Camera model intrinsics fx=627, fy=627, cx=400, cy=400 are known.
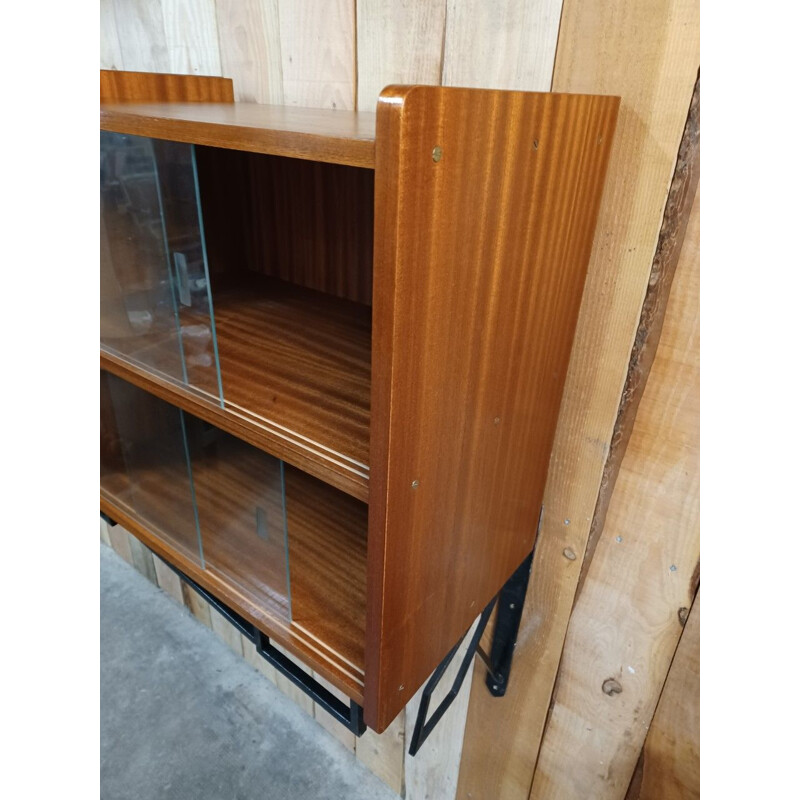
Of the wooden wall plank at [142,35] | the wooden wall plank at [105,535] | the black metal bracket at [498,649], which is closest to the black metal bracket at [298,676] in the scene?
the black metal bracket at [498,649]

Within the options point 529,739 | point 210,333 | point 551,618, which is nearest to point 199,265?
point 210,333

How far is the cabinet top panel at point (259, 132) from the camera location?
45cm

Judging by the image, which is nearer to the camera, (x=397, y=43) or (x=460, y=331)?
(x=460, y=331)

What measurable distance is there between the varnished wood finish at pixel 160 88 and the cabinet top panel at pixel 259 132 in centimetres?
7

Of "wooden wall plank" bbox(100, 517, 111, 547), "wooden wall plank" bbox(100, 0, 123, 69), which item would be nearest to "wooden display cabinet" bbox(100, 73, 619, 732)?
"wooden wall plank" bbox(100, 0, 123, 69)

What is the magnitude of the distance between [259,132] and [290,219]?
52 cm

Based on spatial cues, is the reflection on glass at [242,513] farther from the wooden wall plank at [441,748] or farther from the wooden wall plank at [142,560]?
the wooden wall plank at [142,560]

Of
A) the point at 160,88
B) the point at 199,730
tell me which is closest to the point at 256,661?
the point at 199,730

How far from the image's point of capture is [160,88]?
2.80ft

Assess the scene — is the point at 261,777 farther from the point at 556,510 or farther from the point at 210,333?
the point at 210,333

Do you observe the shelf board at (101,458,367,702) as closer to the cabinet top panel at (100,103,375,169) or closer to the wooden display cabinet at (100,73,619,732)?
the wooden display cabinet at (100,73,619,732)

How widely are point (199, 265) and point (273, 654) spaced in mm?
485

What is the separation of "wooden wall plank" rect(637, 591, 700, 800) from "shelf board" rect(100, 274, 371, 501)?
0.51 m

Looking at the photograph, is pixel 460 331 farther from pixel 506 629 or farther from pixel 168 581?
pixel 168 581
